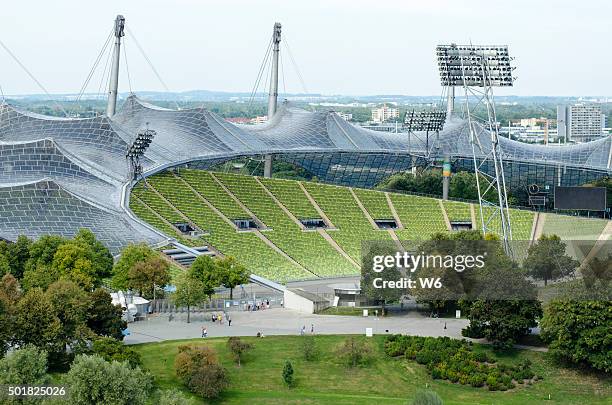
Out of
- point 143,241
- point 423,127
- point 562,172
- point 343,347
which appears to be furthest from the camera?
point 562,172

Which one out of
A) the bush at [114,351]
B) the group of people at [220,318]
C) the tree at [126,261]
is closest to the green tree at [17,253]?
the tree at [126,261]

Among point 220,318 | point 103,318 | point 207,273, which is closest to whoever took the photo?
point 103,318

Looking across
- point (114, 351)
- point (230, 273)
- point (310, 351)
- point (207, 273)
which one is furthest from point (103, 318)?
point (230, 273)

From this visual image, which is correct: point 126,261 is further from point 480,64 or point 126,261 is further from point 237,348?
point 480,64

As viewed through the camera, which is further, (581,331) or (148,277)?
(148,277)

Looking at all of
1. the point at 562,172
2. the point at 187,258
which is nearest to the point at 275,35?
the point at 562,172

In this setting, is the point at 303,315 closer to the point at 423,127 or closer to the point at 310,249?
the point at 310,249
